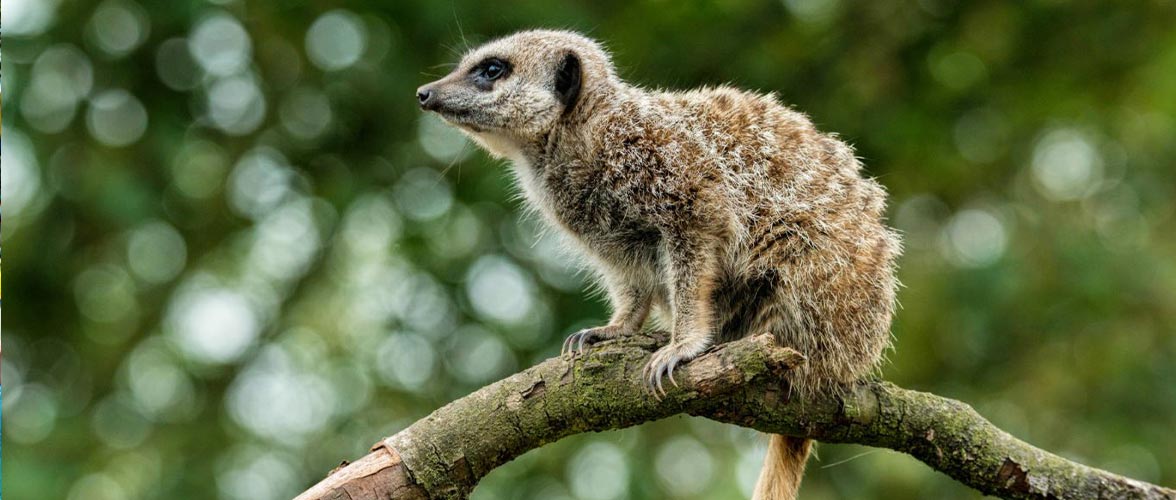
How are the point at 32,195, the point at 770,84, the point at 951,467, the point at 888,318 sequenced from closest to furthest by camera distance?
the point at 951,467
the point at 888,318
the point at 770,84
the point at 32,195

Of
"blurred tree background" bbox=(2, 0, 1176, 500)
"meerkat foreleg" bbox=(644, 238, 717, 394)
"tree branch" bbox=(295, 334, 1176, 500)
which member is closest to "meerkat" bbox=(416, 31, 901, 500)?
"meerkat foreleg" bbox=(644, 238, 717, 394)

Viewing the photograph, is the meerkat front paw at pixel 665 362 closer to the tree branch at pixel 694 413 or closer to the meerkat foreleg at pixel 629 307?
the tree branch at pixel 694 413

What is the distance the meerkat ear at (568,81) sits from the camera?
434cm

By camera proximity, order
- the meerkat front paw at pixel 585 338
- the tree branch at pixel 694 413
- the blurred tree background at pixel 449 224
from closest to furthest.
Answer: the tree branch at pixel 694 413 → the meerkat front paw at pixel 585 338 → the blurred tree background at pixel 449 224

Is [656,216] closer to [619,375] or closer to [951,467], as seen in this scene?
[619,375]

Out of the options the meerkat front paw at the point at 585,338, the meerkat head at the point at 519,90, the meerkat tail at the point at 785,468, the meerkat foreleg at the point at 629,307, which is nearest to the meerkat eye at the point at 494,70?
the meerkat head at the point at 519,90

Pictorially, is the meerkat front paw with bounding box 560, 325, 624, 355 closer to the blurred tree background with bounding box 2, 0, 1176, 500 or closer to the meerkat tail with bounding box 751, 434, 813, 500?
the meerkat tail with bounding box 751, 434, 813, 500

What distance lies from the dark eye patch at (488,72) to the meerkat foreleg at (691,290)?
3.37ft

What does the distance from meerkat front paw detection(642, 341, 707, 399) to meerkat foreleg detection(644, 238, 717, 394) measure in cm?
5

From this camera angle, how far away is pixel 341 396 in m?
8.55

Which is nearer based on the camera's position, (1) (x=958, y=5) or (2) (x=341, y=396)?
(1) (x=958, y=5)

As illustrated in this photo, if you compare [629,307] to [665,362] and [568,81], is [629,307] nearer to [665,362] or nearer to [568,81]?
[568,81]

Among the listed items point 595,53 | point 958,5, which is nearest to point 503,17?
point 595,53

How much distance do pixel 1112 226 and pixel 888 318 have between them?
17.3ft
